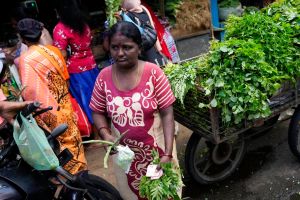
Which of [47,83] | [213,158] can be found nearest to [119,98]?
Result: [47,83]

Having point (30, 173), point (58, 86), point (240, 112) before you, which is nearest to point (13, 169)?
point (30, 173)

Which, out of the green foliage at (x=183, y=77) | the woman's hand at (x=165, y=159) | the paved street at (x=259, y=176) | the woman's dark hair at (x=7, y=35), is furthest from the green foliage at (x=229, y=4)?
the woman's hand at (x=165, y=159)

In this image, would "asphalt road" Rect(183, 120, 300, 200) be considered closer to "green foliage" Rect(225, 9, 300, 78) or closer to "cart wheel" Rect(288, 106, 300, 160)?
"cart wheel" Rect(288, 106, 300, 160)

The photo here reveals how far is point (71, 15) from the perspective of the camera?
432 centimetres

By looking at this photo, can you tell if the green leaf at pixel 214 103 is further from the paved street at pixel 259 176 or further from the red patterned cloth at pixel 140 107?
the paved street at pixel 259 176

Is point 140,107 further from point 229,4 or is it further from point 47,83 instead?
point 229,4

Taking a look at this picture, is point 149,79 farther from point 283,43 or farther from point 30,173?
point 283,43

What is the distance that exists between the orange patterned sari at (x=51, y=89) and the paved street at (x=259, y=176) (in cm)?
90

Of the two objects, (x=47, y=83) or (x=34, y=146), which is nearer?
(x=34, y=146)

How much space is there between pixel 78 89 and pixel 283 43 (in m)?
2.62

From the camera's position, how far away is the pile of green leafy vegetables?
3096 mm

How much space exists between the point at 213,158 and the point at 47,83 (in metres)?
1.84

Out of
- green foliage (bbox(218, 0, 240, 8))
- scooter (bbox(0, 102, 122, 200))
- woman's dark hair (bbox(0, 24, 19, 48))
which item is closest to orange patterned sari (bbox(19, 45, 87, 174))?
scooter (bbox(0, 102, 122, 200))

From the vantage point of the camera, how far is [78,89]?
487 cm
